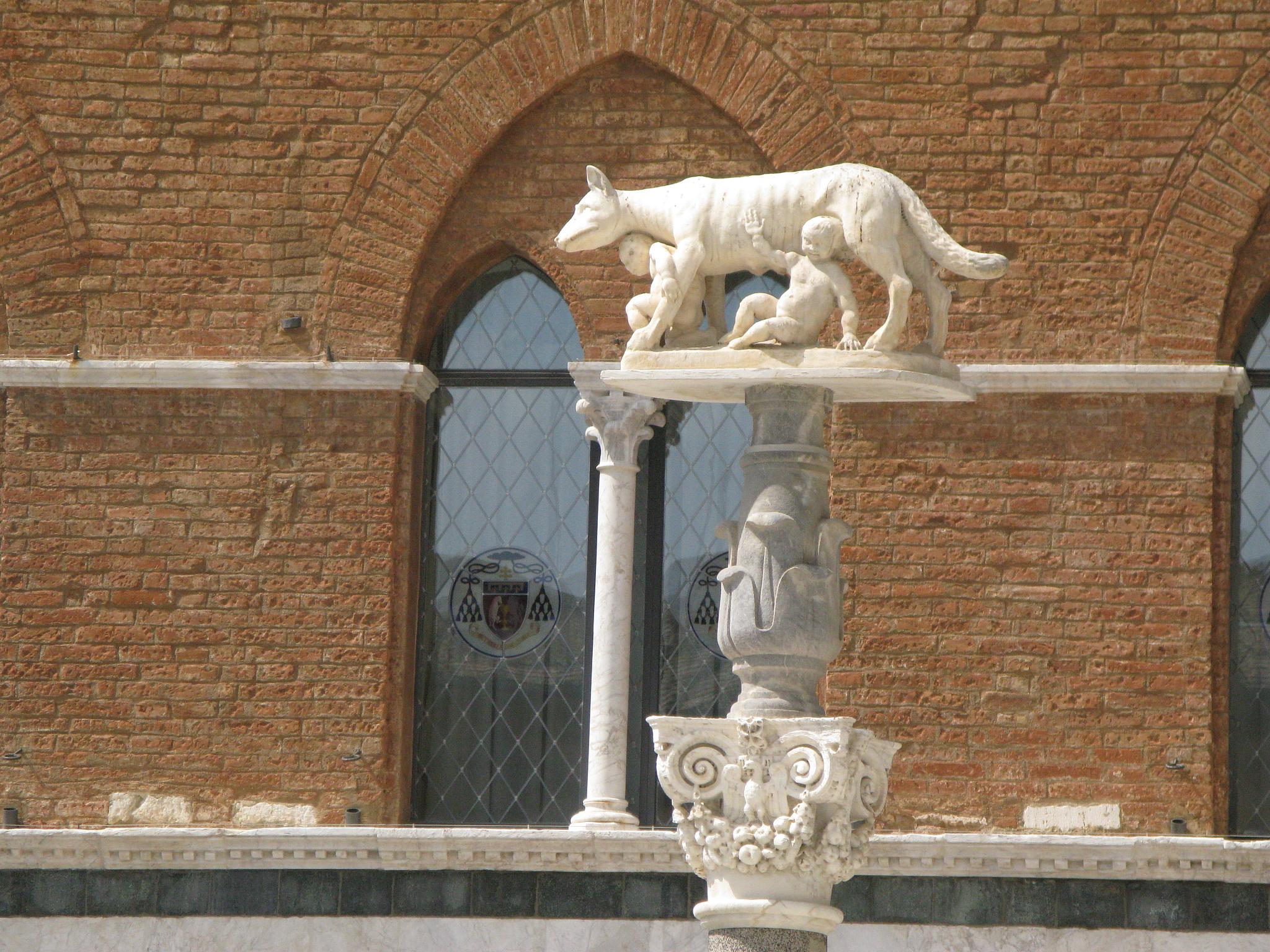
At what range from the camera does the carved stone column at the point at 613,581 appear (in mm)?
10891

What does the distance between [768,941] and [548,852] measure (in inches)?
142

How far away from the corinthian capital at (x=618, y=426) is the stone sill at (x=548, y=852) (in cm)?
178

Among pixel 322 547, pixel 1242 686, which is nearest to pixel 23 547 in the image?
pixel 322 547

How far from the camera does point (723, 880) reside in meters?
7.26

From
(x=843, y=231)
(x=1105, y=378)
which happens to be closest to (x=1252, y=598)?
(x=1105, y=378)

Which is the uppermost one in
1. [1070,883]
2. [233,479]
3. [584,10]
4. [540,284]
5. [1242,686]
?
[584,10]

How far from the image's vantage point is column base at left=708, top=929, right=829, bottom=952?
7121 millimetres

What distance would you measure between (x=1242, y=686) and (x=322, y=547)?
441 cm

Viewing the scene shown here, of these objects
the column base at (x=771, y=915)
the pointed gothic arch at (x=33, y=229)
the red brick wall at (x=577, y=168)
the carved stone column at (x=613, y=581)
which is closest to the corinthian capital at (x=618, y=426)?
the carved stone column at (x=613, y=581)

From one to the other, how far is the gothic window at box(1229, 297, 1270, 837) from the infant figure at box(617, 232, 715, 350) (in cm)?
416

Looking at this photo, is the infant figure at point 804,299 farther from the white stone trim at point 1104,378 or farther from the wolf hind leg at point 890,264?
the white stone trim at point 1104,378

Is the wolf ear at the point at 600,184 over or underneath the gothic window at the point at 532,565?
over

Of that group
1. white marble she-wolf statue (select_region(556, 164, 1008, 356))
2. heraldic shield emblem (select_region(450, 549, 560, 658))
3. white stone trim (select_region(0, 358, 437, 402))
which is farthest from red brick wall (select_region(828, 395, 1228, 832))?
white marble she-wolf statue (select_region(556, 164, 1008, 356))

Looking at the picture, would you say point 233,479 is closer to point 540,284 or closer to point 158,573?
point 158,573
